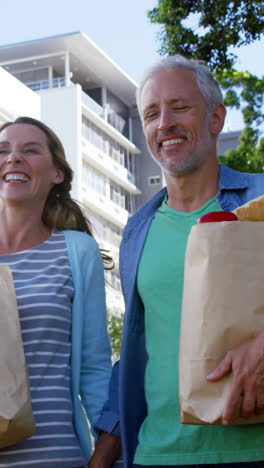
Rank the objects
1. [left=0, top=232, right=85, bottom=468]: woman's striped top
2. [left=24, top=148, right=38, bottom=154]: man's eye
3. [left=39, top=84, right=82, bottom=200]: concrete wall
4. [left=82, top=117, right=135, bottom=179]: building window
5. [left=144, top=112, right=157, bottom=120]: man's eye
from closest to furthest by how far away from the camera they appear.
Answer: [left=0, top=232, right=85, bottom=468]: woman's striped top < [left=144, top=112, right=157, bottom=120]: man's eye < [left=24, top=148, right=38, bottom=154]: man's eye < [left=39, top=84, right=82, bottom=200]: concrete wall < [left=82, top=117, right=135, bottom=179]: building window

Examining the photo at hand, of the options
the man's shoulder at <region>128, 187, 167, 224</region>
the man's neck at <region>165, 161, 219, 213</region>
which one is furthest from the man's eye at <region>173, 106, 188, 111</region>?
Result: the man's shoulder at <region>128, 187, 167, 224</region>

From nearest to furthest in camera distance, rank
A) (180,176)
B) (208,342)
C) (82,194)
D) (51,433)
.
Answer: (208,342) → (51,433) → (180,176) → (82,194)

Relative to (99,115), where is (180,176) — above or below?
below

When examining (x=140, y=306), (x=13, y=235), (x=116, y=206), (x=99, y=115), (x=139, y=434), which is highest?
(x=99, y=115)

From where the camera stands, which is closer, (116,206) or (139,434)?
(139,434)

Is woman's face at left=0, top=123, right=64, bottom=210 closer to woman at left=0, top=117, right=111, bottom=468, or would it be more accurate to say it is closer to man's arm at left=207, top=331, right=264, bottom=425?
woman at left=0, top=117, right=111, bottom=468

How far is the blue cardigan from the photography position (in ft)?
10.5

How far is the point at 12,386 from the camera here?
2.70m

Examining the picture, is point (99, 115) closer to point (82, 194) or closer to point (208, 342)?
point (82, 194)

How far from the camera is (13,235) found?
3.54 metres

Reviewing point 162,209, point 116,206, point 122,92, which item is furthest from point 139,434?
point 122,92

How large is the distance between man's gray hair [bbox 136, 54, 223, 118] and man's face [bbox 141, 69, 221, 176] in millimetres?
20

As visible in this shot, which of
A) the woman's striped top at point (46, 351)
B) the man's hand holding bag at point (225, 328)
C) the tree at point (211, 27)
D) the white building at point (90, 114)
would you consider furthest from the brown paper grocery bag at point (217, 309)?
the white building at point (90, 114)

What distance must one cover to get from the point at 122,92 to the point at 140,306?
55424mm
